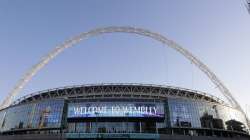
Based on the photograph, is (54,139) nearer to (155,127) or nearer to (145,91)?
(155,127)

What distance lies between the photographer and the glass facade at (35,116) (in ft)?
267

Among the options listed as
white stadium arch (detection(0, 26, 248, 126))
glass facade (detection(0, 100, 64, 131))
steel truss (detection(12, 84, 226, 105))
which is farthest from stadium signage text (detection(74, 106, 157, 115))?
white stadium arch (detection(0, 26, 248, 126))

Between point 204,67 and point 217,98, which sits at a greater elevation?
point 204,67

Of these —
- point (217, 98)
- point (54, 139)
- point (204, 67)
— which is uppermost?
point (204, 67)

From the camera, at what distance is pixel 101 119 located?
256ft

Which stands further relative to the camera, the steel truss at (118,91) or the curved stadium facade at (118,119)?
the steel truss at (118,91)

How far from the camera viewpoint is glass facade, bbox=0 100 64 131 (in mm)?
81438

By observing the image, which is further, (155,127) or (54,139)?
(155,127)

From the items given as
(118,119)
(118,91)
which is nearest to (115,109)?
(118,119)

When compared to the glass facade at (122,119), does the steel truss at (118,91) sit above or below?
above

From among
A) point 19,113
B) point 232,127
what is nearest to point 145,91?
point 232,127

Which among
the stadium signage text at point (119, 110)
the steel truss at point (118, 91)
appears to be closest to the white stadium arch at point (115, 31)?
the steel truss at point (118, 91)

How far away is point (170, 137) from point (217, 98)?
139 feet

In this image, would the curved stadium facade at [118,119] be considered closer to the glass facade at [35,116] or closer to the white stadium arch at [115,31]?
the glass facade at [35,116]
